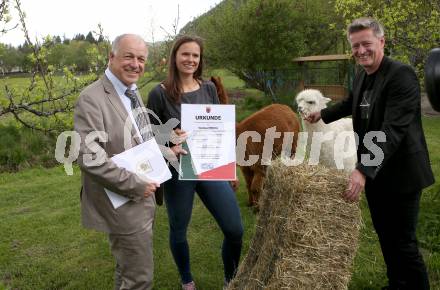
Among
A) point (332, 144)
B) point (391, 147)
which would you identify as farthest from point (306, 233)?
point (332, 144)

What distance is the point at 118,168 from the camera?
2.28 m

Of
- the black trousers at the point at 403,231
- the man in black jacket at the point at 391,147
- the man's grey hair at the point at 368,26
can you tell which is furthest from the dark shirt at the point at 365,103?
the black trousers at the point at 403,231

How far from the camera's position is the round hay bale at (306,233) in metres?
2.57

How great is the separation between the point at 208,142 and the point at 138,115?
719 millimetres

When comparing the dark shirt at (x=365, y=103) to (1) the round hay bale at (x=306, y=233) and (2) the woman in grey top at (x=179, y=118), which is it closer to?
(1) the round hay bale at (x=306, y=233)

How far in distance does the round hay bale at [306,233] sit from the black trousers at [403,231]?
33cm

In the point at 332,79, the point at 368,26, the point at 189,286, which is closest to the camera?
the point at 368,26

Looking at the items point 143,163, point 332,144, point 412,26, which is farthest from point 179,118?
point 412,26

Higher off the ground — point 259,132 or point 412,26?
point 412,26

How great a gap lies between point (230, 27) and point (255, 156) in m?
12.0

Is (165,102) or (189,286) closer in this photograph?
(165,102)

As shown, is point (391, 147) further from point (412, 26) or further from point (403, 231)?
point (412, 26)

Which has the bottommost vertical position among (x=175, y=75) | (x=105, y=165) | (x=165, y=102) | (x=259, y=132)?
(x=259, y=132)

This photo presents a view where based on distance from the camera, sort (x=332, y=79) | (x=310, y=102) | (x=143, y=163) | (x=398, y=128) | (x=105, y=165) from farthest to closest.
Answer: (x=332, y=79) < (x=310, y=102) < (x=398, y=128) < (x=143, y=163) < (x=105, y=165)
